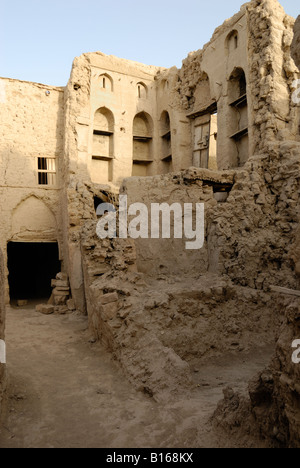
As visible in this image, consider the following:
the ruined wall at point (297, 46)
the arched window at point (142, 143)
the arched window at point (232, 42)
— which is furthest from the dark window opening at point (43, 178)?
the ruined wall at point (297, 46)

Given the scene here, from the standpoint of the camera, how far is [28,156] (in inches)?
508

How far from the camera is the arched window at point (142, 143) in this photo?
52.7ft

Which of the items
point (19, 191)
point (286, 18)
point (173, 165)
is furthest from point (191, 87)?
point (19, 191)

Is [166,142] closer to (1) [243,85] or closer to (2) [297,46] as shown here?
(1) [243,85]

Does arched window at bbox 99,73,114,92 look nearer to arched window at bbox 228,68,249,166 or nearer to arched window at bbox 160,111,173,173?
arched window at bbox 160,111,173,173

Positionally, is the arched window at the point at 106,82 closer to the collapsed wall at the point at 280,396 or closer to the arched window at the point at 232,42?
the arched window at the point at 232,42

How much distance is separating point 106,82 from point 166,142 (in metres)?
3.82

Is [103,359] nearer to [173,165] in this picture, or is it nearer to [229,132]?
[229,132]

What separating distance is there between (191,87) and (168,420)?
13504 mm

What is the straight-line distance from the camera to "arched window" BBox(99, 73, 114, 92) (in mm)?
14359

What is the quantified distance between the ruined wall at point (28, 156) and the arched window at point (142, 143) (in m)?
3.94

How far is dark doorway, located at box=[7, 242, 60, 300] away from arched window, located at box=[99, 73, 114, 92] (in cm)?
716
